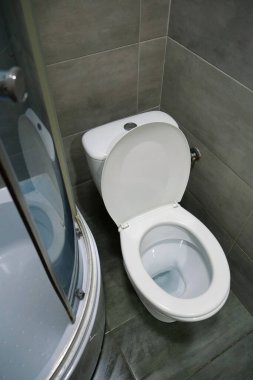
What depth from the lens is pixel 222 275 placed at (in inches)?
41.9

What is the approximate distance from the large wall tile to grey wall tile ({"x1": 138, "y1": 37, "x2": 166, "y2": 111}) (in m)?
0.23

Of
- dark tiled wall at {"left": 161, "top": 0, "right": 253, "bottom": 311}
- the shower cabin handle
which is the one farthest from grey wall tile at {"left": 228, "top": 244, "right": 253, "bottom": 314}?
the shower cabin handle

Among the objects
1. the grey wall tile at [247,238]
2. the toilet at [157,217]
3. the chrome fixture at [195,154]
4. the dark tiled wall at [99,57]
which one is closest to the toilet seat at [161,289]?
the toilet at [157,217]

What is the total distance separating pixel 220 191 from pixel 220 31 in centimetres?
61

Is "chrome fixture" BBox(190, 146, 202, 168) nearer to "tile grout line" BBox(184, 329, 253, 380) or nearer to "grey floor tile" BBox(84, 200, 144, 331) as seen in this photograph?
"grey floor tile" BBox(84, 200, 144, 331)

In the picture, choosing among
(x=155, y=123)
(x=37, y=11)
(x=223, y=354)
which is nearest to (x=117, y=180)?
(x=155, y=123)

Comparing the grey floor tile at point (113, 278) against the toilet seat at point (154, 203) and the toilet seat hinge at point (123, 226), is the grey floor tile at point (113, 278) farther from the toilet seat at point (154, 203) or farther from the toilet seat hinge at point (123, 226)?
the toilet seat hinge at point (123, 226)

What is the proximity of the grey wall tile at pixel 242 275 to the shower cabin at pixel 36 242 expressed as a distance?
642mm

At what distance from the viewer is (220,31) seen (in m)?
0.90

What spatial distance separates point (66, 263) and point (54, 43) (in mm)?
730

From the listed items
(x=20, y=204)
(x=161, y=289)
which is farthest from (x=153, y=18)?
(x=161, y=289)

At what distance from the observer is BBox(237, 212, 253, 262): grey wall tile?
44.3 inches

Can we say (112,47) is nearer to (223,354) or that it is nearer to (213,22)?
(213,22)

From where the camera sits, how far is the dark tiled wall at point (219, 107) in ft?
2.91
